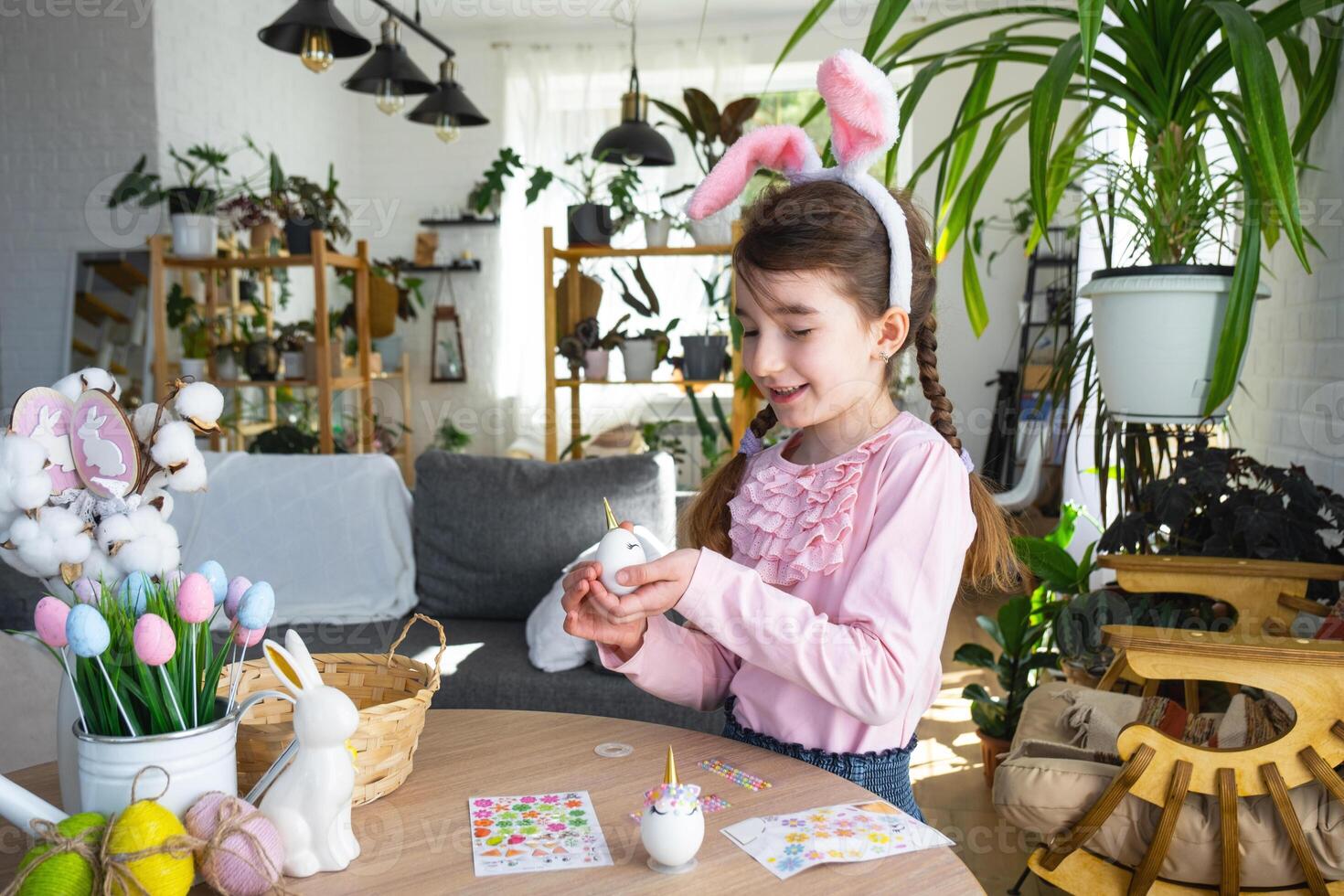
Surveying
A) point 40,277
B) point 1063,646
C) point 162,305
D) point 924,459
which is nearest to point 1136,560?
point 1063,646

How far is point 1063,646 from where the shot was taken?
1975mm

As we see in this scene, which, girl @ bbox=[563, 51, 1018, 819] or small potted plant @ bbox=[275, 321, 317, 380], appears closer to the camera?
girl @ bbox=[563, 51, 1018, 819]

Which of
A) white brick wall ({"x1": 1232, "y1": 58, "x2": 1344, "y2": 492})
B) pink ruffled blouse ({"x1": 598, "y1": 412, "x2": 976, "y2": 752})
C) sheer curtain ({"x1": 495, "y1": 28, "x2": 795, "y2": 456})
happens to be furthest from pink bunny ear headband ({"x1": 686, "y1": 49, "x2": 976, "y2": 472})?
sheer curtain ({"x1": 495, "y1": 28, "x2": 795, "y2": 456})

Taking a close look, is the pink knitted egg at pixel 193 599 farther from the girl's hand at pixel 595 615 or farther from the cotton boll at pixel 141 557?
the girl's hand at pixel 595 615

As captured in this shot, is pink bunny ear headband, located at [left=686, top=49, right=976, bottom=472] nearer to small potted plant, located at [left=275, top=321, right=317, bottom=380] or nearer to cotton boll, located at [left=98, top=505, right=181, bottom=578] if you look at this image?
cotton boll, located at [left=98, top=505, right=181, bottom=578]

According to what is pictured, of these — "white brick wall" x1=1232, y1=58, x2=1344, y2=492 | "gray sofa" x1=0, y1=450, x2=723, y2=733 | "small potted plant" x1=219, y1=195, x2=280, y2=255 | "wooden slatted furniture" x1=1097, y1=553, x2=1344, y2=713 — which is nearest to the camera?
"wooden slatted furniture" x1=1097, y1=553, x2=1344, y2=713

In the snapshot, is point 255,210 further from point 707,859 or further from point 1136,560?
point 707,859

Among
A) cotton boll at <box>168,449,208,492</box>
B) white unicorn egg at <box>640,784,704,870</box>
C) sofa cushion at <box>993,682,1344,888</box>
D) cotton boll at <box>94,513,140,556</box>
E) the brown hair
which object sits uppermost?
the brown hair

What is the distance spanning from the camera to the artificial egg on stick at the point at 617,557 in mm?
901

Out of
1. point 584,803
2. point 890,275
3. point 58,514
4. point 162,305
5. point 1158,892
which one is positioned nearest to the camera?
point 58,514

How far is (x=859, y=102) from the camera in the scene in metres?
1.02

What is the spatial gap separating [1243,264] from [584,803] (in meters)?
1.50

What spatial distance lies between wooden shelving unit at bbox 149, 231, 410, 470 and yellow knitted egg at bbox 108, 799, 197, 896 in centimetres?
306

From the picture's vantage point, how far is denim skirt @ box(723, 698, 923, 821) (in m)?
1.05
